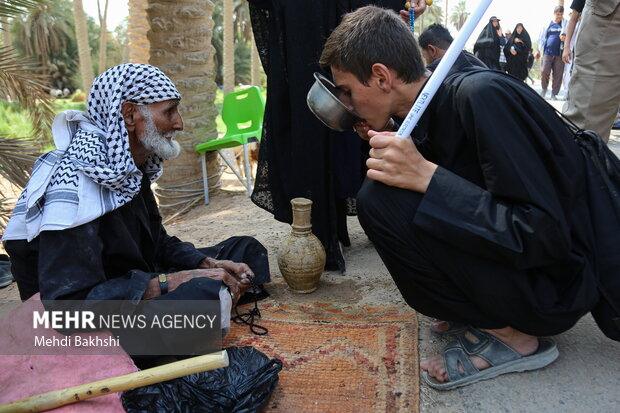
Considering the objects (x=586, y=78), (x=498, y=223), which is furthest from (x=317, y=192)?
(x=586, y=78)

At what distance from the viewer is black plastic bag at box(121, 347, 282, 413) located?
5.86 ft

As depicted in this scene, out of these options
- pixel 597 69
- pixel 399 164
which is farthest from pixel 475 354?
pixel 597 69

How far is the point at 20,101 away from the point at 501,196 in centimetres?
416

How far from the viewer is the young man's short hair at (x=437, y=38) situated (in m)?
4.66

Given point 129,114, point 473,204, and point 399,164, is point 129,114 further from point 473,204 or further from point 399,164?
point 473,204

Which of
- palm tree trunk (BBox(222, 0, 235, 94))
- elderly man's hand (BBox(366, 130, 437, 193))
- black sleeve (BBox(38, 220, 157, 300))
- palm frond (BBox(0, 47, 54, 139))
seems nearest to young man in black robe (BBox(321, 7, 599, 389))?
elderly man's hand (BBox(366, 130, 437, 193))

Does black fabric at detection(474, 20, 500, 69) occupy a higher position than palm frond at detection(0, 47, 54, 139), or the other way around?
black fabric at detection(474, 20, 500, 69)

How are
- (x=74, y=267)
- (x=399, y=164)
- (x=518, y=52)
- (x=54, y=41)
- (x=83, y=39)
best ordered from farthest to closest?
(x=54, y=41), (x=83, y=39), (x=518, y=52), (x=74, y=267), (x=399, y=164)

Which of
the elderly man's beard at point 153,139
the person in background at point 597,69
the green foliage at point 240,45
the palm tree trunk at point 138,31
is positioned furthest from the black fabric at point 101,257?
the green foliage at point 240,45

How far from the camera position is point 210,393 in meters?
1.83

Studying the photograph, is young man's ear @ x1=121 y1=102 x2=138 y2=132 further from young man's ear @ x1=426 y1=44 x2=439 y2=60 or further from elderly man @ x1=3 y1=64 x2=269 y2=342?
young man's ear @ x1=426 y1=44 x2=439 y2=60

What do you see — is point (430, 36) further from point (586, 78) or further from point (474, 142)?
point (474, 142)

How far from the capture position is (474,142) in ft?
5.68

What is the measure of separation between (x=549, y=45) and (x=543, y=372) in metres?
9.56
